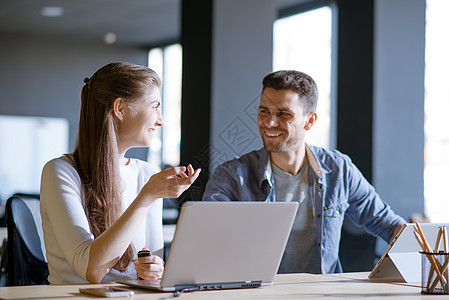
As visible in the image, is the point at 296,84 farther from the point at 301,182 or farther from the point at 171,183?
the point at 171,183

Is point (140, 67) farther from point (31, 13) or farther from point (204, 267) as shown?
point (31, 13)

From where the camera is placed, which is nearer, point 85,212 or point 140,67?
point 85,212

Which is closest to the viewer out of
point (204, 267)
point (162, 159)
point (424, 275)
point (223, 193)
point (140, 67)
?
point (204, 267)

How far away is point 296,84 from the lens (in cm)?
265

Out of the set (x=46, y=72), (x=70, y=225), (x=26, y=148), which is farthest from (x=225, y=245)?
(x=46, y=72)

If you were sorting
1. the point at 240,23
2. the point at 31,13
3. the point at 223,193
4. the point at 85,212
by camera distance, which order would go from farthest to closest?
the point at 31,13, the point at 240,23, the point at 223,193, the point at 85,212

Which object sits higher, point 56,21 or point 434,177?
point 56,21

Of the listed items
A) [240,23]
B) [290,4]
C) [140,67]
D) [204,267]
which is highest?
[290,4]

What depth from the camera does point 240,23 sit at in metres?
4.04

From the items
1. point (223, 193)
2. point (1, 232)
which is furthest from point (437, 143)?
point (1, 232)

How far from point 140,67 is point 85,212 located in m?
0.52

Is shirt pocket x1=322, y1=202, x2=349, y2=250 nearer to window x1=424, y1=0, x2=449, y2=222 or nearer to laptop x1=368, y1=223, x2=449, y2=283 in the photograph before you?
laptop x1=368, y1=223, x2=449, y2=283

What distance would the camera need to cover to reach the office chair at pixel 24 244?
2.25 metres

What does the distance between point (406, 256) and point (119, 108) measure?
3.35ft
